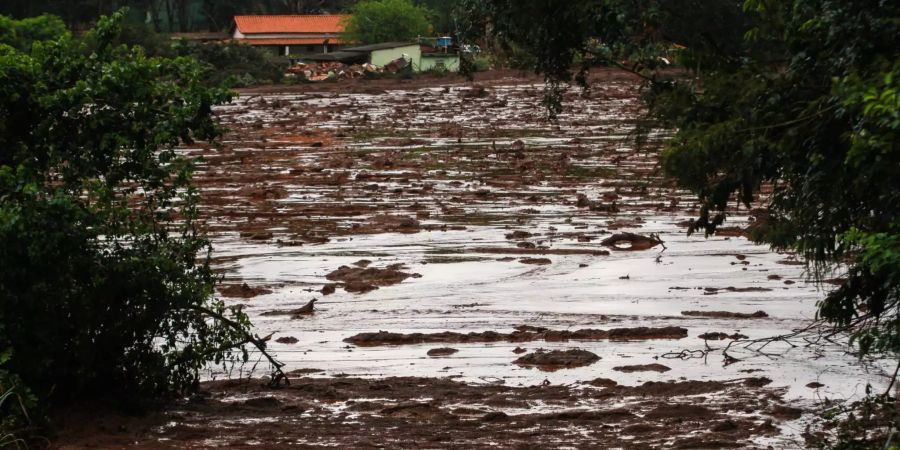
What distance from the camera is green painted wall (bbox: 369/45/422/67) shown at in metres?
79.7

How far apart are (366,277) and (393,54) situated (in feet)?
211

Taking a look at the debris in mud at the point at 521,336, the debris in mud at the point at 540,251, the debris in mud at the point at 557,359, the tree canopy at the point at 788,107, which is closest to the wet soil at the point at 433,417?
the debris in mud at the point at 557,359

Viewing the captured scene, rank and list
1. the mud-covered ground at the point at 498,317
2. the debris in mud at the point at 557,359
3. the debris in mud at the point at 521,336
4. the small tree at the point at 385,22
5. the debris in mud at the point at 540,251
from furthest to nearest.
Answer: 1. the small tree at the point at 385,22
2. the debris in mud at the point at 540,251
3. the debris in mud at the point at 521,336
4. the debris in mud at the point at 557,359
5. the mud-covered ground at the point at 498,317

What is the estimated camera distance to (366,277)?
17.6 metres

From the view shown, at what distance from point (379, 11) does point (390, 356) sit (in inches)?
2908

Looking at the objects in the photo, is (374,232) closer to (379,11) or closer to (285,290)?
(285,290)

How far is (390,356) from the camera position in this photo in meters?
13.6

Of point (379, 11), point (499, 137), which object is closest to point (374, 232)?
point (499, 137)

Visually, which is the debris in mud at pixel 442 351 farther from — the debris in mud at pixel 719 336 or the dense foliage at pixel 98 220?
the debris in mud at pixel 719 336

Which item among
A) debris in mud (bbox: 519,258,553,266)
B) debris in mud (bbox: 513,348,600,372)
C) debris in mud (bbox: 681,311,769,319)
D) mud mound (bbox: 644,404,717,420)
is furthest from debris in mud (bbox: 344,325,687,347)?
debris in mud (bbox: 519,258,553,266)

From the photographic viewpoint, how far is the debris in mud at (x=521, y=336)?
14148 millimetres

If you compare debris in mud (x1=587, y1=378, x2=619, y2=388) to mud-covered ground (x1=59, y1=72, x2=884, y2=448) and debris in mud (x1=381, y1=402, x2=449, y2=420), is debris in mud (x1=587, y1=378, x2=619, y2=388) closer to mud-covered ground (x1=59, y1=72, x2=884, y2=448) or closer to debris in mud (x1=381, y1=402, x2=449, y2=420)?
mud-covered ground (x1=59, y1=72, x2=884, y2=448)

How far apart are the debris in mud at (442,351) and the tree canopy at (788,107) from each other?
3731 mm

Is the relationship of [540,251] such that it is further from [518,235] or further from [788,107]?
[788,107]
